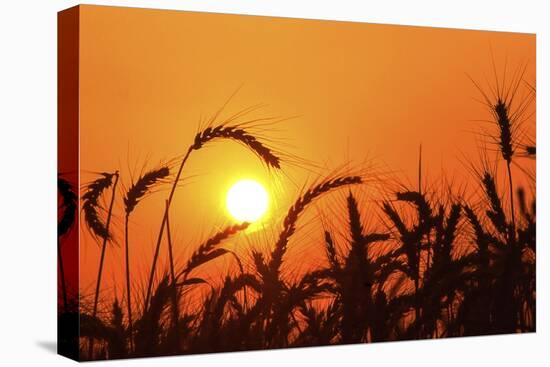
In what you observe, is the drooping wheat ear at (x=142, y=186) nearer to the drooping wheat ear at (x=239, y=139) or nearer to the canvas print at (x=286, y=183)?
the canvas print at (x=286, y=183)

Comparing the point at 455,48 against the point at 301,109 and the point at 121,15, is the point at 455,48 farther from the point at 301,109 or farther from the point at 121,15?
the point at 121,15

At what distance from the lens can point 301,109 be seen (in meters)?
7.84

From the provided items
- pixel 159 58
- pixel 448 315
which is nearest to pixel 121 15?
pixel 159 58

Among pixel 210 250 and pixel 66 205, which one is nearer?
pixel 66 205

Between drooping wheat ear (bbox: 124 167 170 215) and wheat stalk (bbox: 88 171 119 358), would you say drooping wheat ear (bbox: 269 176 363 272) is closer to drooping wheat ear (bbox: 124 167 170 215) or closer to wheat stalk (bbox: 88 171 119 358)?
drooping wheat ear (bbox: 124 167 170 215)

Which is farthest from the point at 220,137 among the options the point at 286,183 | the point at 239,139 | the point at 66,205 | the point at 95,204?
the point at 66,205

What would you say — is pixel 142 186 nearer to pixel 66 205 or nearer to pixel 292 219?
pixel 66 205

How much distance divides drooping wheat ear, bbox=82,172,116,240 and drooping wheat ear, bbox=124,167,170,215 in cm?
13

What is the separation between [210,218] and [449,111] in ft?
5.36

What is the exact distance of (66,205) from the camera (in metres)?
7.50

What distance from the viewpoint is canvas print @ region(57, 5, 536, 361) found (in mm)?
7391

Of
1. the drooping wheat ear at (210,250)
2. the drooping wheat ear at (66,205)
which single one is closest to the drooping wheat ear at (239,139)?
the drooping wheat ear at (210,250)

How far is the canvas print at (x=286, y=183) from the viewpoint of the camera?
7391mm

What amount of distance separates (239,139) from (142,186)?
2.00 ft
